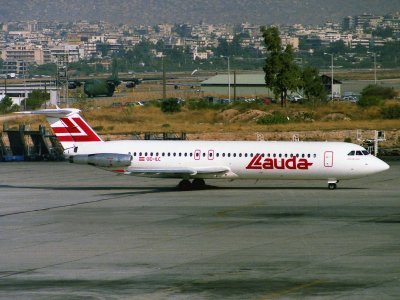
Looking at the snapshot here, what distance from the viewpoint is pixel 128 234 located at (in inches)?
1668

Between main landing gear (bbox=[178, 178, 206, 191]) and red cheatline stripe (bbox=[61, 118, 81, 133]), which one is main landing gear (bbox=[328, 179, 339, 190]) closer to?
main landing gear (bbox=[178, 178, 206, 191])

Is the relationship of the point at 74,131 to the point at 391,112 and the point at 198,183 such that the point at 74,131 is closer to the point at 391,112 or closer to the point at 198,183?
the point at 198,183

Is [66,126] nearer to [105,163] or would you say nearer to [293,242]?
[105,163]

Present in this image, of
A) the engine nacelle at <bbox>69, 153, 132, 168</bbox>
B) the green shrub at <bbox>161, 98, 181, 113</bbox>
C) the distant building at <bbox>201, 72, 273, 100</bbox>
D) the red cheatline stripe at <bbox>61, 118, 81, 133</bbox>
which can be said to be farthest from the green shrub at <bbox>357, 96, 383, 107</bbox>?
the engine nacelle at <bbox>69, 153, 132, 168</bbox>

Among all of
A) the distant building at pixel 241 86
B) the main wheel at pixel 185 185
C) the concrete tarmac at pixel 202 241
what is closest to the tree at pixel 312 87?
the distant building at pixel 241 86

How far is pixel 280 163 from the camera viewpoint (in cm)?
5781

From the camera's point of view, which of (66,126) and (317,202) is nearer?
(317,202)

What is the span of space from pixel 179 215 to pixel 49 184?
18019 millimetres

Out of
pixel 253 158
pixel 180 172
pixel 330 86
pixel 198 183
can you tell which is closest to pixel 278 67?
pixel 330 86

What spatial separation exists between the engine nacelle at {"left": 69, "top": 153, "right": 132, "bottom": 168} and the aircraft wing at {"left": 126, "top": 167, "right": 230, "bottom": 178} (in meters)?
0.76

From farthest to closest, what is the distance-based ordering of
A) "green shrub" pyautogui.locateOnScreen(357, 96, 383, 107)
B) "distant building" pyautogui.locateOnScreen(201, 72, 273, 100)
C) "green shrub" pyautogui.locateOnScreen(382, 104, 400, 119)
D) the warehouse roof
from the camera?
the warehouse roof
"distant building" pyautogui.locateOnScreen(201, 72, 273, 100)
"green shrub" pyautogui.locateOnScreen(357, 96, 383, 107)
"green shrub" pyautogui.locateOnScreen(382, 104, 400, 119)

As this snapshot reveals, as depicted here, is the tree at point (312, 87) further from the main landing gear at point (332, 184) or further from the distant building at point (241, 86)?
the main landing gear at point (332, 184)

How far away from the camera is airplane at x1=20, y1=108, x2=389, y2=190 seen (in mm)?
57750

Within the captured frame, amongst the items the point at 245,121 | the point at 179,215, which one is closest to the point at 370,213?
the point at 179,215
